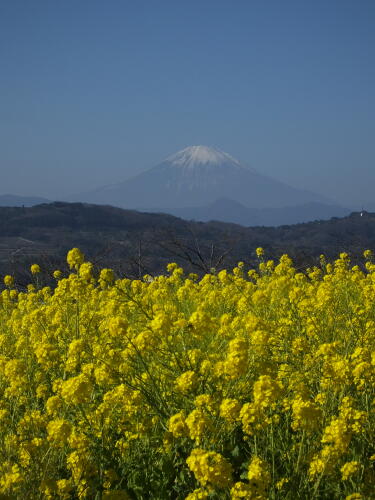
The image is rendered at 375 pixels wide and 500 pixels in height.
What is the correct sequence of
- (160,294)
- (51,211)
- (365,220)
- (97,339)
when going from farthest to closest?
1. (51,211)
2. (365,220)
3. (160,294)
4. (97,339)

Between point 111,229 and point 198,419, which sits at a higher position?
point 198,419

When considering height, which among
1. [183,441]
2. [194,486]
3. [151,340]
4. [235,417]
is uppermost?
[151,340]

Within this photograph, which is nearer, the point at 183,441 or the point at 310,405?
the point at 310,405

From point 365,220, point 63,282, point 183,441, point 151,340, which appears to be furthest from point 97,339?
point 365,220

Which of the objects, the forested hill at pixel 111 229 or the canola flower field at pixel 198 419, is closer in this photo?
the canola flower field at pixel 198 419

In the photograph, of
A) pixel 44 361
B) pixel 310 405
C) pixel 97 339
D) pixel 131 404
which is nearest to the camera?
pixel 310 405

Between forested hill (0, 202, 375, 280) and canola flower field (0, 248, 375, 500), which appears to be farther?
forested hill (0, 202, 375, 280)

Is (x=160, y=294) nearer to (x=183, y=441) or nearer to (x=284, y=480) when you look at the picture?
(x=183, y=441)

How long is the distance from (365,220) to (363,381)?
65.4 metres

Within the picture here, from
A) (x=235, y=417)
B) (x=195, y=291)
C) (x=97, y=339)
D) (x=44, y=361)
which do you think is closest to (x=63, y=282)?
(x=97, y=339)

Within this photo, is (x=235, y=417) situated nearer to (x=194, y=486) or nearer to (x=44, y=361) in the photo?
(x=194, y=486)

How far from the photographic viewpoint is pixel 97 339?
5320 millimetres

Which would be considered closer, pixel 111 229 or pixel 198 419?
pixel 198 419

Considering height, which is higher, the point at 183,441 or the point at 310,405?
the point at 310,405
